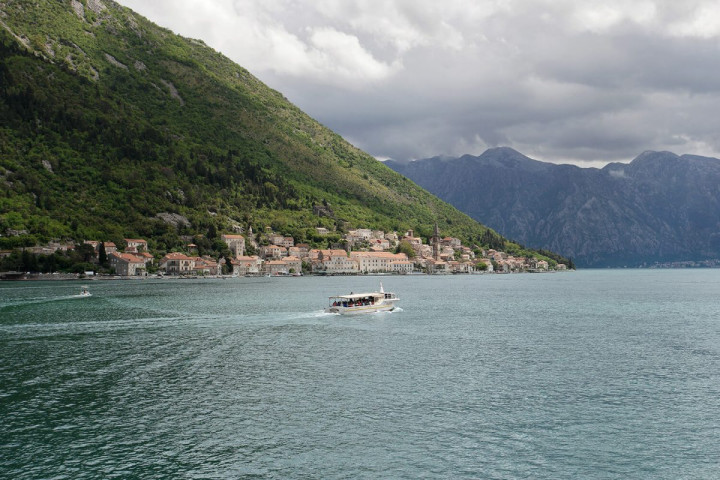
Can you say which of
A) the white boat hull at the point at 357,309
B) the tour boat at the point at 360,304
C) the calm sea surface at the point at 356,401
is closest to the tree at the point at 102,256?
the calm sea surface at the point at 356,401

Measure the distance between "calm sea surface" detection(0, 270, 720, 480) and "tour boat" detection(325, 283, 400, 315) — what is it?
13473 millimetres

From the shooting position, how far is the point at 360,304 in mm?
77125

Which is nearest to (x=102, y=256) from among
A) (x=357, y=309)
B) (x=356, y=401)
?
(x=357, y=309)

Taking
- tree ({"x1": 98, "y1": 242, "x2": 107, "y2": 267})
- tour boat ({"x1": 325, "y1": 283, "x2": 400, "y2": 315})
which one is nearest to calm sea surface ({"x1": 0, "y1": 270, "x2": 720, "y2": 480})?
tour boat ({"x1": 325, "y1": 283, "x2": 400, "y2": 315})

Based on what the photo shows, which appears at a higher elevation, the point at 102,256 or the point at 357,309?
the point at 102,256

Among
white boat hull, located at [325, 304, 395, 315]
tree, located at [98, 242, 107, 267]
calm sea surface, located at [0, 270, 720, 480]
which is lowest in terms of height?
calm sea surface, located at [0, 270, 720, 480]

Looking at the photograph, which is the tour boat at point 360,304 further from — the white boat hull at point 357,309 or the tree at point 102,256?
the tree at point 102,256

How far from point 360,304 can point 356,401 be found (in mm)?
46313

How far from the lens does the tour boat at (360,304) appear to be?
74562mm

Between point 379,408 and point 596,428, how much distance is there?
33.7 ft

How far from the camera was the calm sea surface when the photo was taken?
2233 centimetres

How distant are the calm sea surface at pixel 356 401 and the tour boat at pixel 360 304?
1347 centimetres

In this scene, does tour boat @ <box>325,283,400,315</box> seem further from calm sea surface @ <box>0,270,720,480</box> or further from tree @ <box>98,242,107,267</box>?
tree @ <box>98,242,107,267</box>

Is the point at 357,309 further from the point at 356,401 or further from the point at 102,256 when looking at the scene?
the point at 102,256
